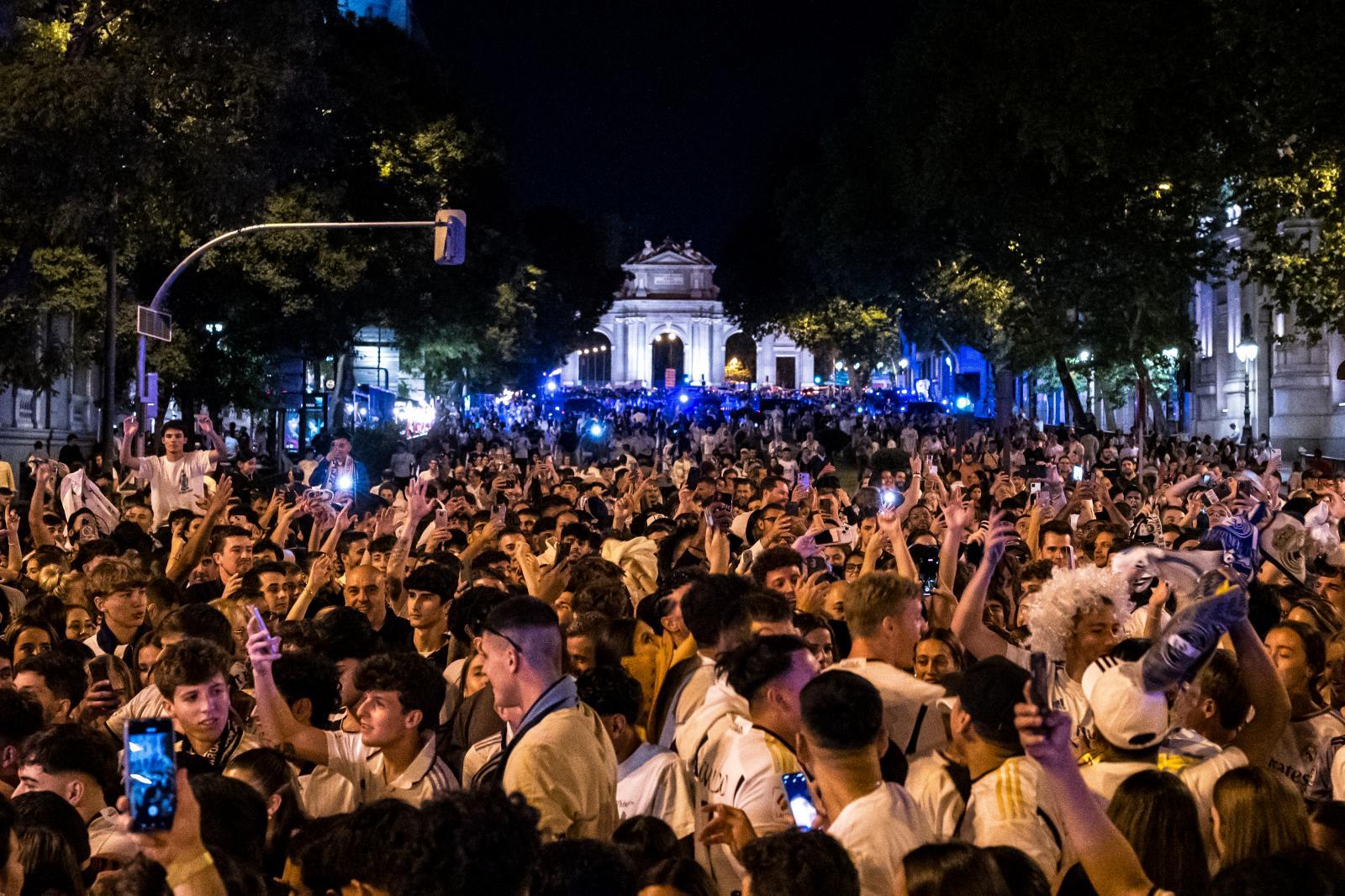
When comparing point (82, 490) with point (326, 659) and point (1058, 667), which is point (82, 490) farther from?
point (1058, 667)

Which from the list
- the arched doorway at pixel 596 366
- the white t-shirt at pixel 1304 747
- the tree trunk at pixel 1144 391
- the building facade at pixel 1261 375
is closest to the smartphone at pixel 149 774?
the white t-shirt at pixel 1304 747

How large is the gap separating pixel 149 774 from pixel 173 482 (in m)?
10.4

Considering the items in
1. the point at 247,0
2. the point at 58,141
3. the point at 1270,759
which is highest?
the point at 247,0

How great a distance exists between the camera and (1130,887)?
3760 millimetres

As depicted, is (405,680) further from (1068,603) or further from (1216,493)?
(1216,493)

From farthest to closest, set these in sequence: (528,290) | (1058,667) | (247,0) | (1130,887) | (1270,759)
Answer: (528,290)
(247,0)
(1058,667)
(1270,759)
(1130,887)

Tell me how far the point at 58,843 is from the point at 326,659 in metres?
1.49

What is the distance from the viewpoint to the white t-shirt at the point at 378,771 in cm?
481

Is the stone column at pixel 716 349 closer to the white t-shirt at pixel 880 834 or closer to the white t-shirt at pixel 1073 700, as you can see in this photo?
the white t-shirt at pixel 1073 700

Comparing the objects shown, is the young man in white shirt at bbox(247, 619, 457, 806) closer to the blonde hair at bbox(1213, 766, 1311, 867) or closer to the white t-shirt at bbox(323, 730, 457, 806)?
the white t-shirt at bbox(323, 730, 457, 806)

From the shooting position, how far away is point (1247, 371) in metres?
41.0

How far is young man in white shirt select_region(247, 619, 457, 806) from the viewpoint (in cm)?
485

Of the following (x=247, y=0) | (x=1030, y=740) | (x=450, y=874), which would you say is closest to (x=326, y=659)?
(x=450, y=874)

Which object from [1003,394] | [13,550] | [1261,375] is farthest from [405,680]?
[1003,394]
